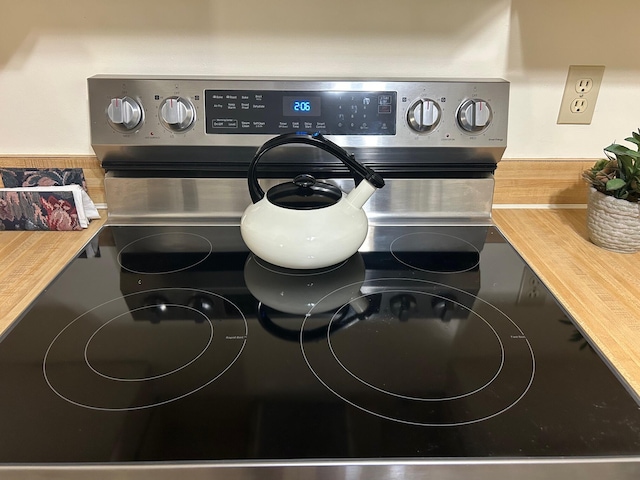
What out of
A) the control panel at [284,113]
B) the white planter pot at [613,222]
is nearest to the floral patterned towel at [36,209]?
the control panel at [284,113]

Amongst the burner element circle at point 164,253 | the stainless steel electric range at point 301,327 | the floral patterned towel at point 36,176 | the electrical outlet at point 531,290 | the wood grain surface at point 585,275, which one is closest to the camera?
the stainless steel electric range at point 301,327

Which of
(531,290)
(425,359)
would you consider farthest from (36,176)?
(531,290)

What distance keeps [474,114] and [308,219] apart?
0.41m

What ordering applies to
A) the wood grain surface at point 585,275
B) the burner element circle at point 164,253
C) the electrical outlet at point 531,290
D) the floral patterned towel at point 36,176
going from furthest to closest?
the floral patterned towel at point 36,176 < the burner element circle at point 164,253 < the electrical outlet at point 531,290 < the wood grain surface at point 585,275

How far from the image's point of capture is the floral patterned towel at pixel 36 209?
39.8 inches

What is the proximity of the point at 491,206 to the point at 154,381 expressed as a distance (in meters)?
0.76

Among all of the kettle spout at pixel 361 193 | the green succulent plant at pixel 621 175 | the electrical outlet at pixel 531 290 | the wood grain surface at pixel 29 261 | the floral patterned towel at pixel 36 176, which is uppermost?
the green succulent plant at pixel 621 175

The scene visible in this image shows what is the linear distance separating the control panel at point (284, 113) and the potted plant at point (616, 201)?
196 millimetres

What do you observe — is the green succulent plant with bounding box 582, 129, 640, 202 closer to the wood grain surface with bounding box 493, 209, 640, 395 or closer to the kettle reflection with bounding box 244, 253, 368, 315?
the wood grain surface with bounding box 493, 209, 640, 395

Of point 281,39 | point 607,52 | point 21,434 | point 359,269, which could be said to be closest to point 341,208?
point 359,269

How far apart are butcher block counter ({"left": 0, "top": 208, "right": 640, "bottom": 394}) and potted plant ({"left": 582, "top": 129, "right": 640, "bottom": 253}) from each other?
0.03 metres

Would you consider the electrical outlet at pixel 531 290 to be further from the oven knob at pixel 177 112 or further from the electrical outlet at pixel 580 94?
the oven knob at pixel 177 112

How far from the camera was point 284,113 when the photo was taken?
0.99 metres

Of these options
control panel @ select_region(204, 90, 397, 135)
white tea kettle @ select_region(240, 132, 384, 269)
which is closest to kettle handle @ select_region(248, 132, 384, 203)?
white tea kettle @ select_region(240, 132, 384, 269)
